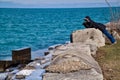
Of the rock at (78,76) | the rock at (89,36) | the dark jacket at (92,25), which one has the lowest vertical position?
the rock at (78,76)

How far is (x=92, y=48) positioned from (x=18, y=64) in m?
4.07

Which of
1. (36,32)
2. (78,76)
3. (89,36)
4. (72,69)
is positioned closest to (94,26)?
→ (89,36)

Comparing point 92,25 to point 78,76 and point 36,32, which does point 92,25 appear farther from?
point 36,32

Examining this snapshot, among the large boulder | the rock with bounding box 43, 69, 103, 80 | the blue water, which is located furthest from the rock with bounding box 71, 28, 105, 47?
the rock with bounding box 43, 69, 103, 80

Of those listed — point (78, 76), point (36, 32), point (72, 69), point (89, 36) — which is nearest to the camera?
point (78, 76)

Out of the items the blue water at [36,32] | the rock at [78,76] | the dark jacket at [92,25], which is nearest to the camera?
the rock at [78,76]

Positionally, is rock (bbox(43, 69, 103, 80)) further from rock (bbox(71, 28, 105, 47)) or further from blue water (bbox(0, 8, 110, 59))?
blue water (bbox(0, 8, 110, 59))

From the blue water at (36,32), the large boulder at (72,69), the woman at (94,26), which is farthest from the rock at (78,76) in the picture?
the blue water at (36,32)

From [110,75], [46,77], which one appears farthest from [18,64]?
[46,77]

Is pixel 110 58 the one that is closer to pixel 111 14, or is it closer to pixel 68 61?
pixel 68 61

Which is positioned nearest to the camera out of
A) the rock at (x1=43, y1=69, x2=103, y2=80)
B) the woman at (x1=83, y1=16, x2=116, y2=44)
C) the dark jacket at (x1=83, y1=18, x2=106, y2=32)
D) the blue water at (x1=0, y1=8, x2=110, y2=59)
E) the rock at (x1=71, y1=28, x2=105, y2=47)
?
the rock at (x1=43, y1=69, x2=103, y2=80)

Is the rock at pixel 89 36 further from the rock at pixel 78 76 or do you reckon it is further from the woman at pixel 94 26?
the rock at pixel 78 76

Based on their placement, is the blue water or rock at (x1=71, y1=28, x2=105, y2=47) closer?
rock at (x1=71, y1=28, x2=105, y2=47)

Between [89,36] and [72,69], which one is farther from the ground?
[89,36]
